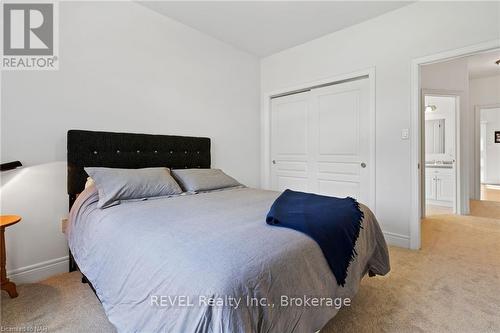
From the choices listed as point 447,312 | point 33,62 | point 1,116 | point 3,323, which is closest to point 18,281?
point 3,323

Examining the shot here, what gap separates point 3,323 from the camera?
5.04ft

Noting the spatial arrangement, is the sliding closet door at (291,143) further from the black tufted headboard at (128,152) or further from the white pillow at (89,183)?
the white pillow at (89,183)

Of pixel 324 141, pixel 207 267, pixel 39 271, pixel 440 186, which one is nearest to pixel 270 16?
pixel 324 141

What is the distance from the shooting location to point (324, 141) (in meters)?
3.47

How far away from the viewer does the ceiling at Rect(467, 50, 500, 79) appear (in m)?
4.08

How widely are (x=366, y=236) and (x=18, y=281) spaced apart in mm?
2631

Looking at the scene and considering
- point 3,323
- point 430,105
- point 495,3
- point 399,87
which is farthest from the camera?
point 430,105

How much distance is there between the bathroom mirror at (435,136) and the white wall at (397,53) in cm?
315

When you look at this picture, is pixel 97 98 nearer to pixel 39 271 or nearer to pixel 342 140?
pixel 39 271

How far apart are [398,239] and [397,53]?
2.05m

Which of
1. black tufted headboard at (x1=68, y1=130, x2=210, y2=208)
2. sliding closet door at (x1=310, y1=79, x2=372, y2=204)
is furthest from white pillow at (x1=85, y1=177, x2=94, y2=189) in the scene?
sliding closet door at (x1=310, y1=79, x2=372, y2=204)

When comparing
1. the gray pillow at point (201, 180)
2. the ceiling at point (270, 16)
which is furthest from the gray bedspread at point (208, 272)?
the ceiling at point (270, 16)

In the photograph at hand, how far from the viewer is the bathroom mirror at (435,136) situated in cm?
510

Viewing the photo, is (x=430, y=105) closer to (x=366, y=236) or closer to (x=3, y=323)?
(x=366, y=236)
